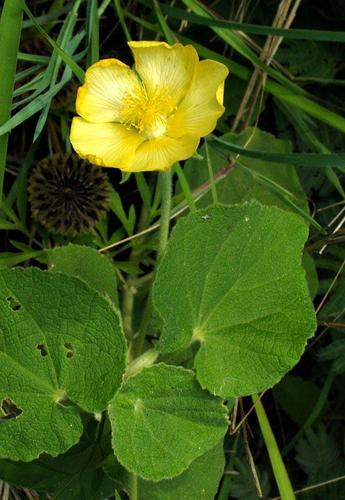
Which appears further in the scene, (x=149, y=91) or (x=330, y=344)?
(x=330, y=344)

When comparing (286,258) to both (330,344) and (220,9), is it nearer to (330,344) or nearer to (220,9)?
(330,344)

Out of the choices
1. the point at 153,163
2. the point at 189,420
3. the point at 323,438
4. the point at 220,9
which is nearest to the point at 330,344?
the point at 323,438

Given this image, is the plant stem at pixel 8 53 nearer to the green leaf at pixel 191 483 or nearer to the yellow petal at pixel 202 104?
the yellow petal at pixel 202 104

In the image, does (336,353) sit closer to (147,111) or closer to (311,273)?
(311,273)

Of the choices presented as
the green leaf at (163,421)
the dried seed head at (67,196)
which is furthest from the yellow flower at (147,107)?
the green leaf at (163,421)

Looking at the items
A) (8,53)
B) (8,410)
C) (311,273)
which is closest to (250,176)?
(311,273)

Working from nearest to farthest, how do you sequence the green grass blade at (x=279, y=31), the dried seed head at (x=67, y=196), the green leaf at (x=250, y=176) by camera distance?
1. the green grass blade at (x=279, y=31)
2. the dried seed head at (x=67, y=196)
3. the green leaf at (x=250, y=176)
